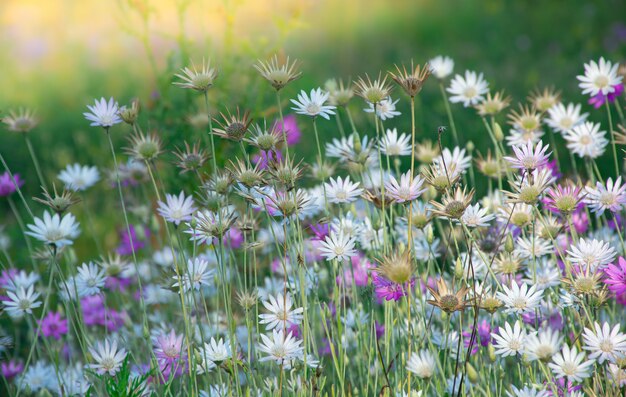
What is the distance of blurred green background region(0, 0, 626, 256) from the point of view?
327cm

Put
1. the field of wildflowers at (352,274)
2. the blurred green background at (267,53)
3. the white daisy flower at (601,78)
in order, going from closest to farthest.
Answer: the field of wildflowers at (352,274)
the white daisy flower at (601,78)
the blurred green background at (267,53)

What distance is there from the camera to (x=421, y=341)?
5.55 feet

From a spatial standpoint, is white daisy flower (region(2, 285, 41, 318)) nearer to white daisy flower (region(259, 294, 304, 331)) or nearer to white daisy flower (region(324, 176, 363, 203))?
white daisy flower (region(259, 294, 304, 331))

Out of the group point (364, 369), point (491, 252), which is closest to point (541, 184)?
point (491, 252)

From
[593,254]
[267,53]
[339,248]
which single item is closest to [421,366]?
[339,248]

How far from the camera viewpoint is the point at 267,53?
295 centimetres

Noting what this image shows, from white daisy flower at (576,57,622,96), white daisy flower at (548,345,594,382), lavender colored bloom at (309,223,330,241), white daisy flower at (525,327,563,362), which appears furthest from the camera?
white daisy flower at (576,57,622,96)

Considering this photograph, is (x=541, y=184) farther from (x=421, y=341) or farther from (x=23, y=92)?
(x=23, y=92)

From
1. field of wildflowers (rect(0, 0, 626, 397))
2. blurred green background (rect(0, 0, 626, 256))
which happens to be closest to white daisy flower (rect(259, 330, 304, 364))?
field of wildflowers (rect(0, 0, 626, 397))

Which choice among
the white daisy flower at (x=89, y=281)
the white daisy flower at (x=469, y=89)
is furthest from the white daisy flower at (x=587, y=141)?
the white daisy flower at (x=89, y=281)

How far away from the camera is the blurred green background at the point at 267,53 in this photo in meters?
3.27

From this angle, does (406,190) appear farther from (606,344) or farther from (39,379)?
(39,379)

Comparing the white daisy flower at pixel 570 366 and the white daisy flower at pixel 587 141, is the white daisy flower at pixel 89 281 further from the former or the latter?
the white daisy flower at pixel 587 141

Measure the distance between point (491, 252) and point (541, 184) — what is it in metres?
0.41
